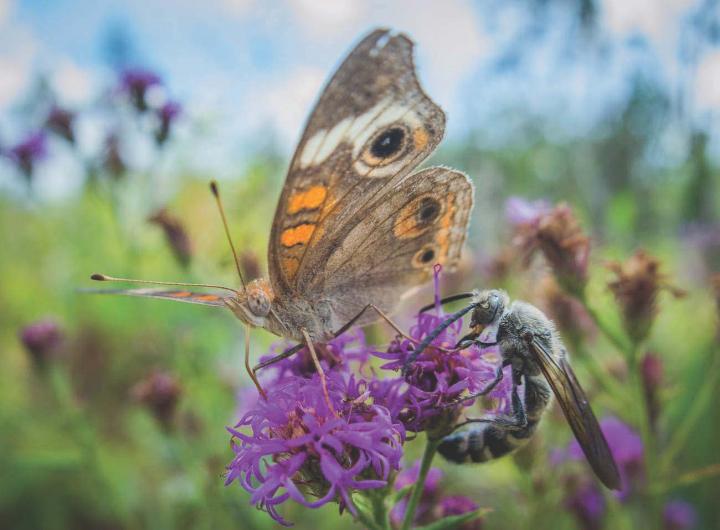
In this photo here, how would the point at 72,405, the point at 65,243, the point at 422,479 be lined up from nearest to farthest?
1. the point at 422,479
2. the point at 72,405
3. the point at 65,243

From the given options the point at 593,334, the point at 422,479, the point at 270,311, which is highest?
the point at 270,311

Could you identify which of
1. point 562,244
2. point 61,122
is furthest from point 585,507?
point 61,122

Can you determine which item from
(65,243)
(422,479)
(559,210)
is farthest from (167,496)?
(65,243)

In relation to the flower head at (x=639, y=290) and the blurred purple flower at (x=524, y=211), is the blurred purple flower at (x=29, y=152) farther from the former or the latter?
the flower head at (x=639, y=290)

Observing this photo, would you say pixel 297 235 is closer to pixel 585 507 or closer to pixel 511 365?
pixel 511 365

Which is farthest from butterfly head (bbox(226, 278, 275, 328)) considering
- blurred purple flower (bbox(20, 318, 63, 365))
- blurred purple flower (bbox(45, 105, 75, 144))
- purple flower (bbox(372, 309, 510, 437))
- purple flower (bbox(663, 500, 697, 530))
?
blurred purple flower (bbox(45, 105, 75, 144))

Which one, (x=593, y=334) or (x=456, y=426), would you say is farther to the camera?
(x=593, y=334)

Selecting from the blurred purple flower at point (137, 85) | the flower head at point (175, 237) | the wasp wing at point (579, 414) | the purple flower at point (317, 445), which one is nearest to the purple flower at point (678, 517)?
the wasp wing at point (579, 414)

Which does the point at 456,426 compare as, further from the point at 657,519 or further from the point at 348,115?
the point at 657,519

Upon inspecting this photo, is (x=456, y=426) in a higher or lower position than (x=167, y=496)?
higher

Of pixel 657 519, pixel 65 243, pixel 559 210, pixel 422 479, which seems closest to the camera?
pixel 422 479
